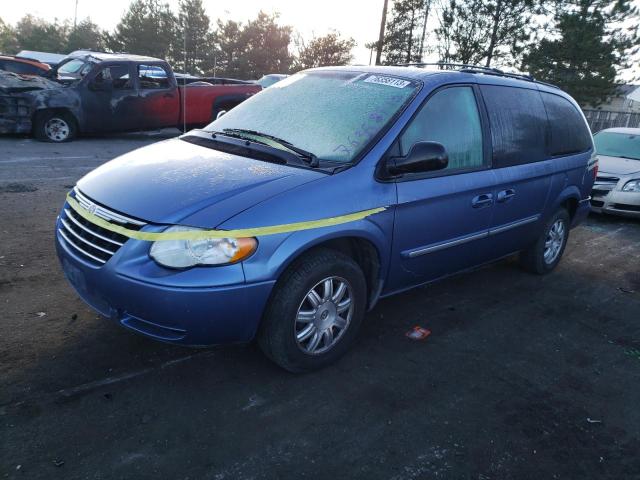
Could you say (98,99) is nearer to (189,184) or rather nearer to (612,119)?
(189,184)

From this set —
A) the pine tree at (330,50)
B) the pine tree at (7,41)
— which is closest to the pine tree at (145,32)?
the pine tree at (7,41)

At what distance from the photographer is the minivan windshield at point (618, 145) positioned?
873 cm

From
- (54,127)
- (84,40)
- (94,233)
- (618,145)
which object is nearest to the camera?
(94,233)

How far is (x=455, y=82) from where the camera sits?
3822 mm

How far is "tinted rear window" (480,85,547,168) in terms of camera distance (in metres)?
4.09

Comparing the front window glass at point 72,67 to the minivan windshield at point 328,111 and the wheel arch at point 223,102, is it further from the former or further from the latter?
the minivan windshield at point 328,111

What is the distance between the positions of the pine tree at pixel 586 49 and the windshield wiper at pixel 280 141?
56.9 feet

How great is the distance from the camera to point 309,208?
2883mm

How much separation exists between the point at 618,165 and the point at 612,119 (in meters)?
15.8

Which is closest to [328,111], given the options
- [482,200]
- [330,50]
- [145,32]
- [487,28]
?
[482,200]

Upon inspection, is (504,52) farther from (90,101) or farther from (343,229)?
(343,229)

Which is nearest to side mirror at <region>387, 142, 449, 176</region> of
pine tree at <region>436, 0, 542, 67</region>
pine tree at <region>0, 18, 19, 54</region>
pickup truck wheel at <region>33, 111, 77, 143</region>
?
pickup truck wheel at <region>33, 111, 77, 143</region>

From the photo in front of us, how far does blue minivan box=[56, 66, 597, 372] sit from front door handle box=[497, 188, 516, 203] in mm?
16

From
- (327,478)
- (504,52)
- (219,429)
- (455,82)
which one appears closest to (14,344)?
(219,429)
